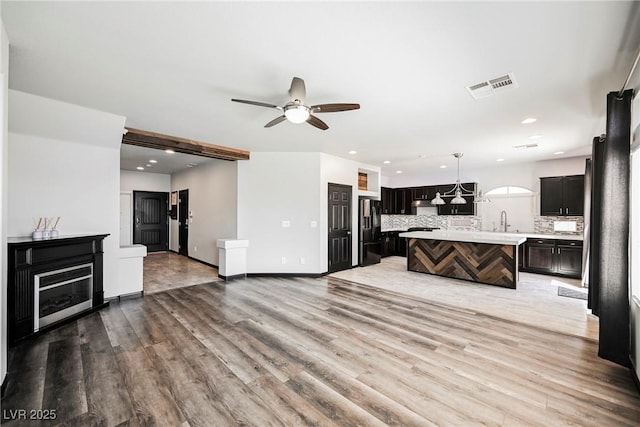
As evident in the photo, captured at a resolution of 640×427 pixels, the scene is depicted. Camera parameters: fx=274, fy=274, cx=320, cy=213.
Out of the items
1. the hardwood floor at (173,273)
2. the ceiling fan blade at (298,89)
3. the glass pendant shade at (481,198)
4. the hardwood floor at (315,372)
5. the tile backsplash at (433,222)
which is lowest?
the hardwood floor at (173,273)

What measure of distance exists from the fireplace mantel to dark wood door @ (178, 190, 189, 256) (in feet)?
15.3

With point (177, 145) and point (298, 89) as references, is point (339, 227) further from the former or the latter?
point (298, 89)

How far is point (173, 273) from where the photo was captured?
6.11 meters

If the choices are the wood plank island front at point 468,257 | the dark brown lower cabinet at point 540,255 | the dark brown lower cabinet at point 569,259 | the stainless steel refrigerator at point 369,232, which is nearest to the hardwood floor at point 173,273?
the stainless steel refrigerator at point 369,232

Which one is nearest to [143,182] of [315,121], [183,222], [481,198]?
[183,222]

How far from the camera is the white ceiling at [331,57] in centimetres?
182

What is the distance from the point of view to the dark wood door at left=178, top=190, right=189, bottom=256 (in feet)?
26.9

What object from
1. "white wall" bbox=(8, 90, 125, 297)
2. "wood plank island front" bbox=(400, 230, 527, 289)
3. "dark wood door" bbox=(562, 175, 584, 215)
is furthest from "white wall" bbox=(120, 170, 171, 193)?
"dark wood door" bbox=(562, 175, 584, 215)

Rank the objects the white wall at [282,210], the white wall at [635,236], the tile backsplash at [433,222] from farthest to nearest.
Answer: the tile backsplash at [433,222] → the white wall at [282,210] → the white wall at [635,236]

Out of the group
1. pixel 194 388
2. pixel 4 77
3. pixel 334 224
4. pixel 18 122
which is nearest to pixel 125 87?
pixel 4 77

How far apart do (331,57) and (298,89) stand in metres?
0.42

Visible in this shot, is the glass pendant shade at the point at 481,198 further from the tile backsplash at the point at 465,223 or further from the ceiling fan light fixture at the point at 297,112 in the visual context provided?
the ceiling fan light fixture at the point at 297,112

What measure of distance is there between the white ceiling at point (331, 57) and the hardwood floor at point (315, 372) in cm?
268

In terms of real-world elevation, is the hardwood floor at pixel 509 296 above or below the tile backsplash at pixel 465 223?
below
